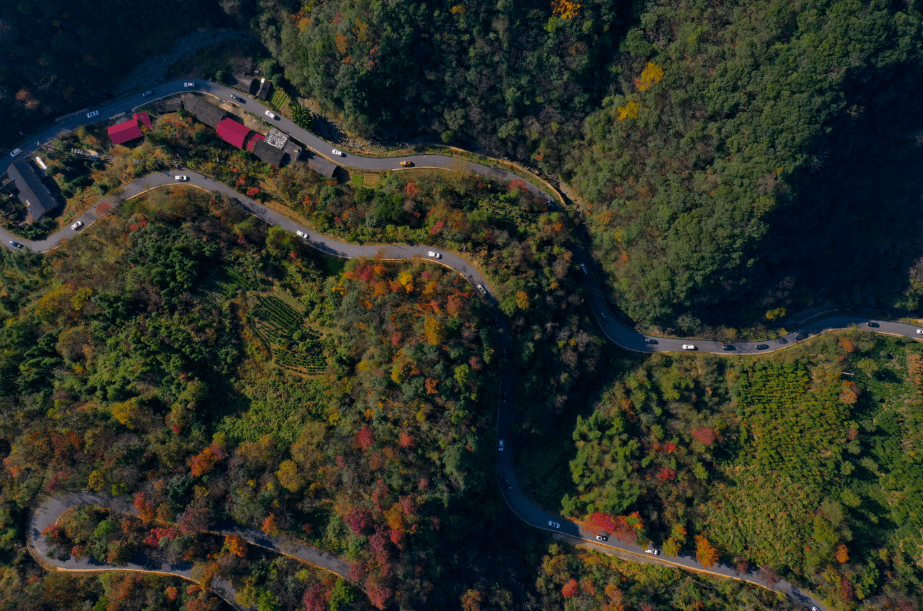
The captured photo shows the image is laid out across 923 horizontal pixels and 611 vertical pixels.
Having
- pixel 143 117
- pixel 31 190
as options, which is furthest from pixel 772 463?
pixel 31 190

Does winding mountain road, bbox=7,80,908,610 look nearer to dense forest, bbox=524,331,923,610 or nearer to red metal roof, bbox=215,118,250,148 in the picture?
dense forest, bbox=524,331,923,610

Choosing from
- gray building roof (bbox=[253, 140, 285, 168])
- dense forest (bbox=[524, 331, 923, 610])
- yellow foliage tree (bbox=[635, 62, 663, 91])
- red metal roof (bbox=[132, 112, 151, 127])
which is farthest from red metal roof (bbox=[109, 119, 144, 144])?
dense forest (bbox=[524, 331, 923, 610])

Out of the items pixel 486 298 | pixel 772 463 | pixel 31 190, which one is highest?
pixel 486 298

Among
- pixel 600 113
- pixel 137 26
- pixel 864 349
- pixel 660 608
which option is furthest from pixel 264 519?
pixel 864 349

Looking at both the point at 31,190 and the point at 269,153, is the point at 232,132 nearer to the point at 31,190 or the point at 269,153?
the point at 269,153

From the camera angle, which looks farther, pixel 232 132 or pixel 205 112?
pixel 205 112

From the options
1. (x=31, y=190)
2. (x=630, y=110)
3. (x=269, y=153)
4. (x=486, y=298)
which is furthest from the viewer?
(x=269, y=153)
